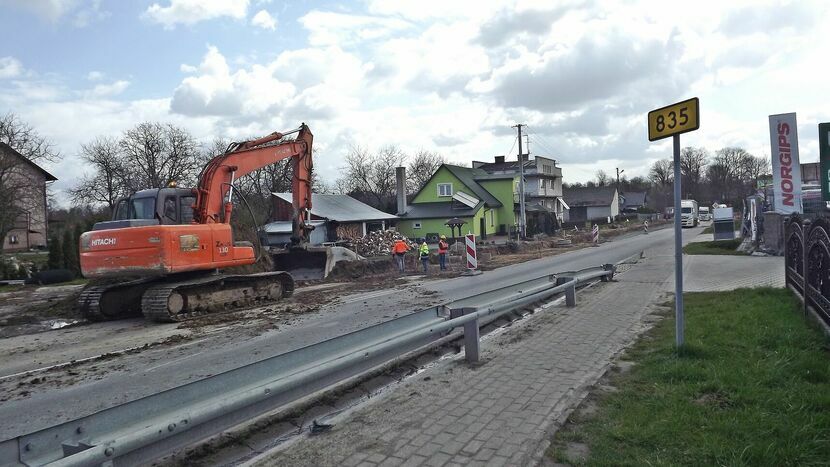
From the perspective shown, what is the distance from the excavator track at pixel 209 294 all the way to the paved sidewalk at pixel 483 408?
23.9ft

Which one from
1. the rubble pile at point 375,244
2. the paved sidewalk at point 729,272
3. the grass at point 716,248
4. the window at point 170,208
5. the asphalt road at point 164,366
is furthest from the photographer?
the rubble pile at point 375,244

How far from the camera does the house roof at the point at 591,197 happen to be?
311ft

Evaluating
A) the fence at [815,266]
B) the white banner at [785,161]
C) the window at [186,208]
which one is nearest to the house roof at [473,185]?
the white banner at [785,161]

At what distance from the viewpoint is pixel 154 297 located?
12.3 m

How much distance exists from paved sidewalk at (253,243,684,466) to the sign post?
1.03 m

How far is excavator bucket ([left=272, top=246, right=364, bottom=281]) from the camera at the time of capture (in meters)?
19.8

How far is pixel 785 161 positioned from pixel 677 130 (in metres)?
12.6

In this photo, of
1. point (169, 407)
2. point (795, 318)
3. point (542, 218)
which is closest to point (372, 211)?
point (542, 218)

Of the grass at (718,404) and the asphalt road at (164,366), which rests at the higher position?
the grass at (718,404)

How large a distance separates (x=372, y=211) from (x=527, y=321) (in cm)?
3997

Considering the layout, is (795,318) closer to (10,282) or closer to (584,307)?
(584,307)

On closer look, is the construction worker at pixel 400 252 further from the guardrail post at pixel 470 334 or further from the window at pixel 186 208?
the guardrail post at pixel 470 334

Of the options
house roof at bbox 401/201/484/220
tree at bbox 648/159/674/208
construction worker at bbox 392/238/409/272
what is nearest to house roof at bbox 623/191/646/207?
tree at bbox 648/159/674/208

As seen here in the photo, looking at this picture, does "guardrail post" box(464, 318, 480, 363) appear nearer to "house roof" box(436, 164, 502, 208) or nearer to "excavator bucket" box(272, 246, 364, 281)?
"excavator bucket" box(272, 246, 364, 281)
